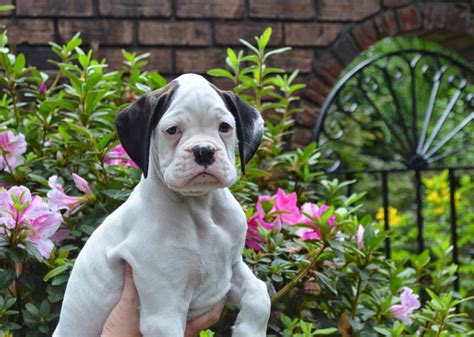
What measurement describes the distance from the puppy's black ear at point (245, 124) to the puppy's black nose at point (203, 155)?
0.50ft

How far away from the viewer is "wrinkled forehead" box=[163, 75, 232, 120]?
4.39ft

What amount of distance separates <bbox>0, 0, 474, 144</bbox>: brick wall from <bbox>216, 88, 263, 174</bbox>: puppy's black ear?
188 cm

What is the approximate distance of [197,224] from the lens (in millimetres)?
1430

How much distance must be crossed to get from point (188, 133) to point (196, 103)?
5 cm

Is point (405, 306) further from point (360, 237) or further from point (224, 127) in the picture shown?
point (224, 127)

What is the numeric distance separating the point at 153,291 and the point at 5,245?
2.27 feet

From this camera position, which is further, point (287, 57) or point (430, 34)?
point (430, 34)

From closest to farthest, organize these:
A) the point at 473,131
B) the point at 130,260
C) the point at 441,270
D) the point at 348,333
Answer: the point at 130,260
the point at 348,333
the point at 441,270
the point at 473,131

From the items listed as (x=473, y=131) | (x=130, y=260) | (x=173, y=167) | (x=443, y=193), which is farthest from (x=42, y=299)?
A: (x=473, y=131)

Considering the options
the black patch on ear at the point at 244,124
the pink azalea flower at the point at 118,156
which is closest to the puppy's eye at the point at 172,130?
the black patch on ear at the point at 244,124

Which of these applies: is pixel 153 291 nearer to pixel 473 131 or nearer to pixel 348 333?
pixel 348 333

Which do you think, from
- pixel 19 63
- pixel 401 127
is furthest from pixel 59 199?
pixel 401 127

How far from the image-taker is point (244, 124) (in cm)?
146

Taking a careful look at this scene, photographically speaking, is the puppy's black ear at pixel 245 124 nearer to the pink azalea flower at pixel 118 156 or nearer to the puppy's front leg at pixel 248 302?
the puppy's front leg at pixel 248 302
